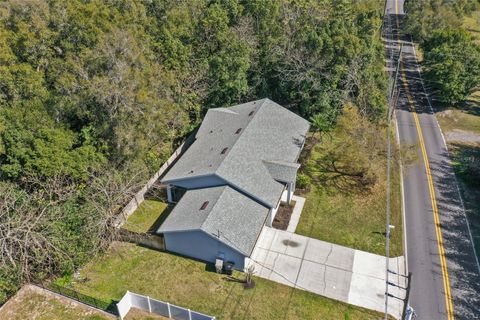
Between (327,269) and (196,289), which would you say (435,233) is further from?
(196,289)

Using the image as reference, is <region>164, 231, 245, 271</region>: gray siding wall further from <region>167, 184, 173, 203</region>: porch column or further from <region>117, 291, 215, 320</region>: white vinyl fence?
<region>167, 184, 173, 203</region>: porch column

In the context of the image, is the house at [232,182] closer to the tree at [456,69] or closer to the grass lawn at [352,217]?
the grass lawn at [352,217]

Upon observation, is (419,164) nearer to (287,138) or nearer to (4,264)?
(287,138)

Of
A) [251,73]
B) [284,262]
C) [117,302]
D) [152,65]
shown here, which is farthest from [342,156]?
[117,302]

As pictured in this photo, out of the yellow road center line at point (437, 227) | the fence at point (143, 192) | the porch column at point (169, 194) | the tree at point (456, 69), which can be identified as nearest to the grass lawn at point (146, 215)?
the fence at point (143, 192)

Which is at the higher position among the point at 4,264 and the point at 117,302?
the point at 4,264

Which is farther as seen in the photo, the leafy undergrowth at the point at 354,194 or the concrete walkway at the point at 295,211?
the concrete walkway at the point at 295,211

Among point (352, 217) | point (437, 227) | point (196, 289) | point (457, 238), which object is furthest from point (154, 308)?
point (457, 238)
